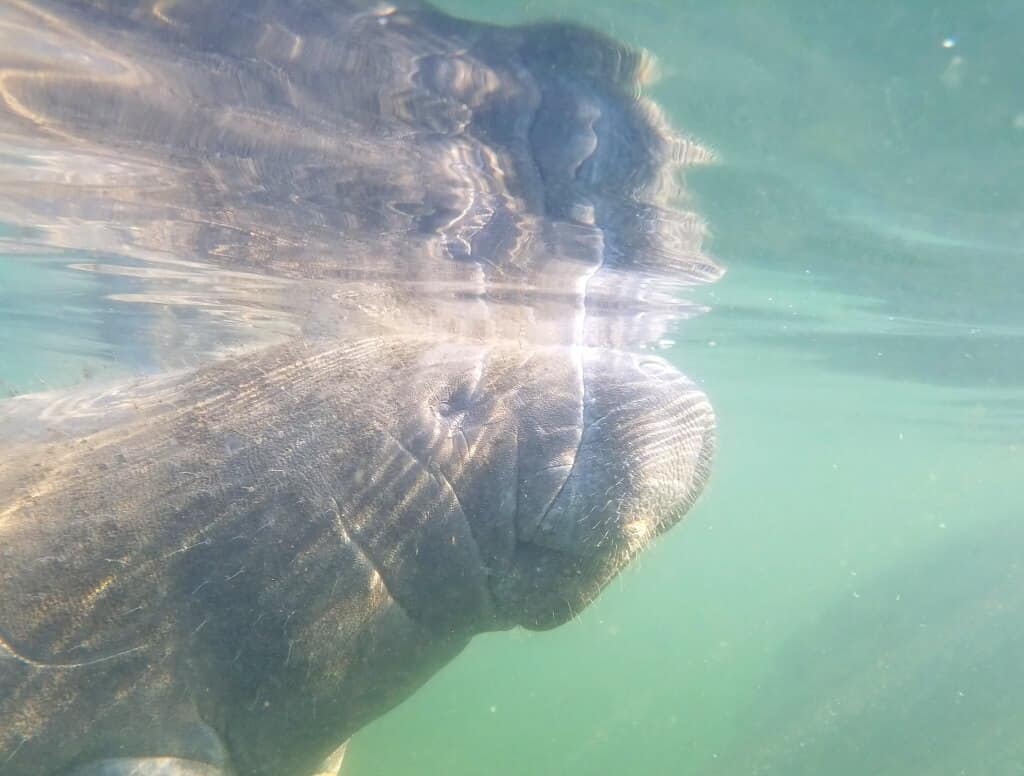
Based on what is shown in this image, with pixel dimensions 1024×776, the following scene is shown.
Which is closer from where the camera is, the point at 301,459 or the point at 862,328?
the point at 301,459

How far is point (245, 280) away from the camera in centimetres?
1050

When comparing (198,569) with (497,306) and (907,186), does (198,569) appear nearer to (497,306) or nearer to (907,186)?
(497,306)

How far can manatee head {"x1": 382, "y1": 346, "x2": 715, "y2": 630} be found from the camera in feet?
11.6

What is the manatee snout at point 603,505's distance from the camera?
350 cm

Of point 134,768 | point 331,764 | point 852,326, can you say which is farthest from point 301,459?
point 852,326

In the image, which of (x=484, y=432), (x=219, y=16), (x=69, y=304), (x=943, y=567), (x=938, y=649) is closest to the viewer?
(x=484, y=432)

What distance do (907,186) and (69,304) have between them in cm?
1336

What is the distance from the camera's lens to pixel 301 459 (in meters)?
3.51

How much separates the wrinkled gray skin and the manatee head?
0.01 meters

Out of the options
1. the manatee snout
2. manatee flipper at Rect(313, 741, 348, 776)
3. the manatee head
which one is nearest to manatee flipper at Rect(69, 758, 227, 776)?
manatee flipper at Rect(313, 741, 348, 776)

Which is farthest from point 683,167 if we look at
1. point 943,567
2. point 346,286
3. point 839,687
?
point 943,567

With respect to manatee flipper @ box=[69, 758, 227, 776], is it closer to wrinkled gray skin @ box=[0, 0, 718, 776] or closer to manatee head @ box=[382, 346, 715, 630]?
wrinkled gray skin @ box=[0, 0, 718, 776]

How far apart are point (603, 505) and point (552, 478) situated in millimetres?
275

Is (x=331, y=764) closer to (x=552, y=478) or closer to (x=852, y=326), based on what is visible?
(x=552, y=478)
